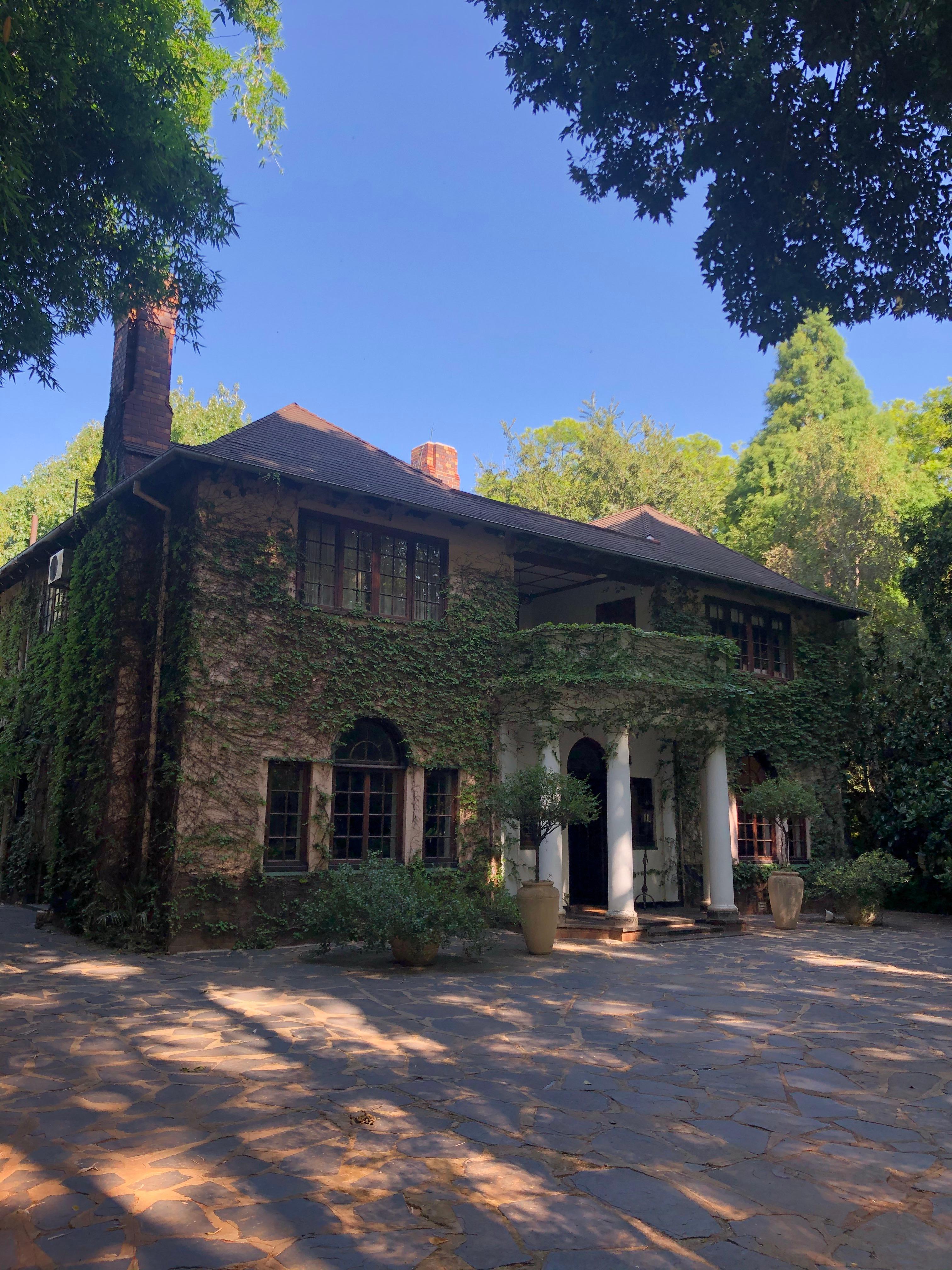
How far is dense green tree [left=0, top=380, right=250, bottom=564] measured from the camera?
3781cm

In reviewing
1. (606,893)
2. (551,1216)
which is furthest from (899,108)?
(606,893)

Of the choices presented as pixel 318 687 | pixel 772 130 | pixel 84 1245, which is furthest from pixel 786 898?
pixel 84 1245

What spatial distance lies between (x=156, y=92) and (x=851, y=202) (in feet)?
25.4

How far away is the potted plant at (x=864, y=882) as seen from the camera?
55.0ft

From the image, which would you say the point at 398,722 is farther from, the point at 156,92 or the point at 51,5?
the point at 51,5

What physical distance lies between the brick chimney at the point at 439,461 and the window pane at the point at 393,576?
16.6 feet

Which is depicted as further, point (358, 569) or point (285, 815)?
point (358, 569)

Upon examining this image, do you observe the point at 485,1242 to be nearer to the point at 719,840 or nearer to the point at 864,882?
the point at 719,840

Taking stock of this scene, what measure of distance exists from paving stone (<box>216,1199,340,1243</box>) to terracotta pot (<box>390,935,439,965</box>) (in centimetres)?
663

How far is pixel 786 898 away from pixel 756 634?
612 centimetres

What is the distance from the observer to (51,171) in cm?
980

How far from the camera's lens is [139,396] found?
15.5 metres

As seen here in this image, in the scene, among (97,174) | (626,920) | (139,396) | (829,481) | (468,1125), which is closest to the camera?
(468,1125)

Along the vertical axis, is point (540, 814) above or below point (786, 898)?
above
